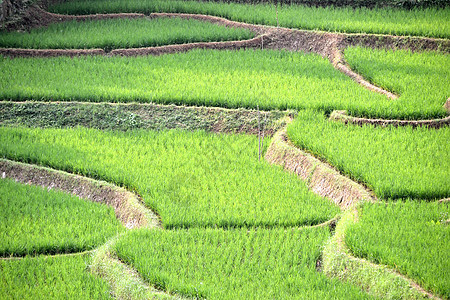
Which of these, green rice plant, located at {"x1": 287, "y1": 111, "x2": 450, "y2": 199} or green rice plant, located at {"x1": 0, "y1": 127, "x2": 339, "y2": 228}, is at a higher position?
green rice plant, located at {"x1": 287, "y1": 111, "x2": 450, "y2": 199}

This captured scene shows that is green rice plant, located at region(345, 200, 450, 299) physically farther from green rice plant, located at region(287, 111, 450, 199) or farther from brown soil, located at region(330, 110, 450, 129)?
brown soil, located at region(330, 110, 450, 129)

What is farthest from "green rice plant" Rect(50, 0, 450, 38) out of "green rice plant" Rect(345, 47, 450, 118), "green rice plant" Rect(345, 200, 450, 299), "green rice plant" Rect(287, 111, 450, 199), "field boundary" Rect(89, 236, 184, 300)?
"field boundary" Rect(89, 236, 184, 300)

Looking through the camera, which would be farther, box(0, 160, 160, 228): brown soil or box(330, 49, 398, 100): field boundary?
box(330, 49, 398, 100): field boundary

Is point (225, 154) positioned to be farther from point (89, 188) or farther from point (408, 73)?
point (408, 73)

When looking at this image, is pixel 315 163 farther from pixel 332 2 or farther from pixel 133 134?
pixel 332 2

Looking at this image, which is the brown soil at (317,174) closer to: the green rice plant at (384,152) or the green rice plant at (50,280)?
the green rice plant at (384,152)

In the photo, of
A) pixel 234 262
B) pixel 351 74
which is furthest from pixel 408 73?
pixel 234 262

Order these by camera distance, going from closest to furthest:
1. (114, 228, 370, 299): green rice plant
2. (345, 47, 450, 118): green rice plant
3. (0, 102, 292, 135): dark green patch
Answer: (114, 228, 370, 299): green rice plant → (345, 47, 450, 118): green rice plant → (0, 102, 292, 135): dark green patch
